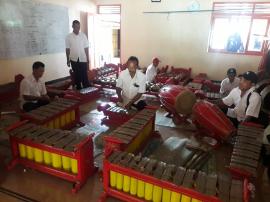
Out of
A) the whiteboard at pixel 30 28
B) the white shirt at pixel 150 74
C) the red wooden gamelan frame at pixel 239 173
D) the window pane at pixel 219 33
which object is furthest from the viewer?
the window pane at pixel 219 33

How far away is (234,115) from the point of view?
3.40m

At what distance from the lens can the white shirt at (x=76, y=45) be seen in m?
5.10

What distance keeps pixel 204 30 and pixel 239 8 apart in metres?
1.02

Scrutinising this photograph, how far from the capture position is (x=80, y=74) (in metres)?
5.35

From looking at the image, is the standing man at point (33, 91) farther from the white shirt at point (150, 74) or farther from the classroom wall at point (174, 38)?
the classroom wall at point (174, 38)

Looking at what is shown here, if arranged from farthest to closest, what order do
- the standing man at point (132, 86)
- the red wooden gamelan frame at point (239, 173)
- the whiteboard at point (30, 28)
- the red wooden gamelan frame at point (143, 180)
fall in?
the whiteboard at point (30, 28) → the standing man at point (132, 86) → the red wooden gamelan frame at point (239, 173) → the red wooden gamelan frame at point (143, 180)

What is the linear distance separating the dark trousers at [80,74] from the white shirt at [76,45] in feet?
0.37

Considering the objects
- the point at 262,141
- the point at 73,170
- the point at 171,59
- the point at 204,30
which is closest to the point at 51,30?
the point at 171,59

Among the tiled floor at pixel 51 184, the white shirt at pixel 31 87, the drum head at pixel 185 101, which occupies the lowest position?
the tiled floor at pixel 51 184

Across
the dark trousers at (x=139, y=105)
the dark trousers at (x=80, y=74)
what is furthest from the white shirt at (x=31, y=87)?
the dark trousers at (x=80, y=74)

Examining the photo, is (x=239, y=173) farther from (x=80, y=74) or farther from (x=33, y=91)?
(x=80, y=74)

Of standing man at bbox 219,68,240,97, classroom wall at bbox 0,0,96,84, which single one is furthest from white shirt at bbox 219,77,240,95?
classroom wall at bbox 0,0,96,84

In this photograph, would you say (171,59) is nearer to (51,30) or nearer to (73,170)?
(51,30)

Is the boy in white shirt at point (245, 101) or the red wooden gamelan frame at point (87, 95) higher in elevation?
the boy in white shirt at point (245, 101)
